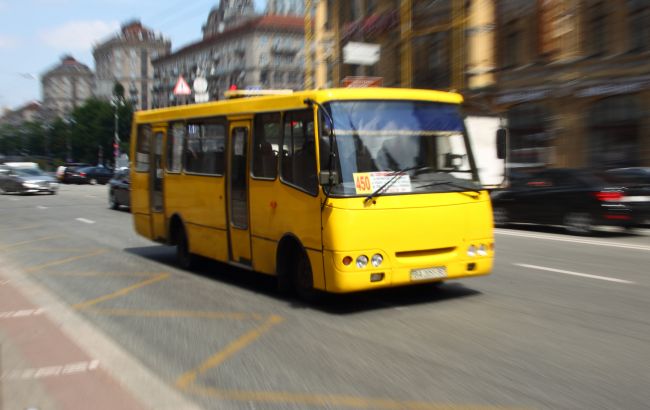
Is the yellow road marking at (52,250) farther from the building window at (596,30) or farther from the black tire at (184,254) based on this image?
the building window at (596,30)

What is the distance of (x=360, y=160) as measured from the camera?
7.43 meters

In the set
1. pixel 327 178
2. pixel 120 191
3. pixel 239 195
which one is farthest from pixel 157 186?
pixel 120 191

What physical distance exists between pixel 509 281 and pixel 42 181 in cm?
3218

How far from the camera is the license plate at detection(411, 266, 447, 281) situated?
755cm

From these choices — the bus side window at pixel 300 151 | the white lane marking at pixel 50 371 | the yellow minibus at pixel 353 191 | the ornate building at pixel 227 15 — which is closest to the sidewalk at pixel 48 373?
the white lane marking at pixel 50 371

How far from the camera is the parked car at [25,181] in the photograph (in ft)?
121

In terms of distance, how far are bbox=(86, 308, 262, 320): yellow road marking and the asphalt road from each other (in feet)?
0.07

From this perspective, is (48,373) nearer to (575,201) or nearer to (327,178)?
(327,178)

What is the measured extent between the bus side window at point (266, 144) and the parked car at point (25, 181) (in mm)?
30621

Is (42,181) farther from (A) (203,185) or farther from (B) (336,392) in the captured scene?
(B) (336,392)

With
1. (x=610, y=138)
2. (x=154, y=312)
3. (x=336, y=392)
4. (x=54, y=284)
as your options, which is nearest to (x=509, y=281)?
(x=154, y=312)

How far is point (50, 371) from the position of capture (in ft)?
17.8

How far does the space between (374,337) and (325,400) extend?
1.79m

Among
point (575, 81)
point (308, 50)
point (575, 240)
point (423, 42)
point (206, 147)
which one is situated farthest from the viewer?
point (308, 50)
